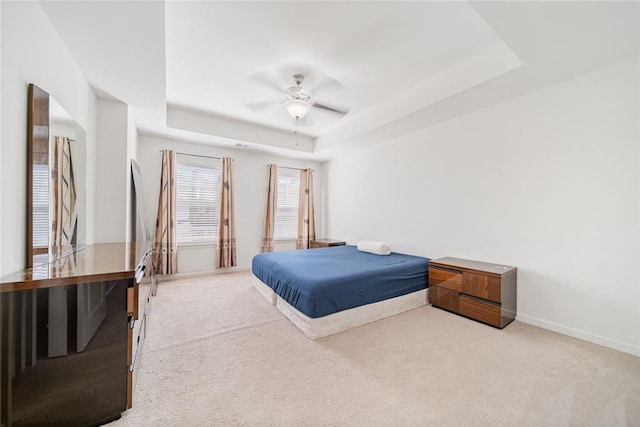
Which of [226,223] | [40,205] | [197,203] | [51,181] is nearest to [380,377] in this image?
[40,205]

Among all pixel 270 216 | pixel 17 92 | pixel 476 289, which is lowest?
pixel 476 289

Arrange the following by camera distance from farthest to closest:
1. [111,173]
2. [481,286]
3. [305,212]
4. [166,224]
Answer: [305,212], [166,224], [111,173], [481,286]

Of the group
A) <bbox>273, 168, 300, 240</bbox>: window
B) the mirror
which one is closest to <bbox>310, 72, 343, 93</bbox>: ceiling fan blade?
the mirror

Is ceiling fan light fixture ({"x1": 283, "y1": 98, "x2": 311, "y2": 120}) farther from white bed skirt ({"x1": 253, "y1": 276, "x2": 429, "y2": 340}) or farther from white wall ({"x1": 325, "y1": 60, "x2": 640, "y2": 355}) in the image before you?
white bed skirt ({"x1": 253, "y1": 276, "x2": 429, "y2": 340})

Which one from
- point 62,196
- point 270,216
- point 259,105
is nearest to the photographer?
point 62,196

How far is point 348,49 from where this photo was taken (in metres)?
2.46

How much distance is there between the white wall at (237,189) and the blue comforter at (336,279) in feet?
5.28

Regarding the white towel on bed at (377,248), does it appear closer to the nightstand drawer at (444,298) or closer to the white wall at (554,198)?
the white wall at (554,198)

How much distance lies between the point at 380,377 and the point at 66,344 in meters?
1.94

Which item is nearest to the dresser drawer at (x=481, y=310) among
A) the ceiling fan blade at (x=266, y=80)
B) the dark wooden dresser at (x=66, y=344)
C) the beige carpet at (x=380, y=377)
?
the beige carpet at (x=380, y=377)

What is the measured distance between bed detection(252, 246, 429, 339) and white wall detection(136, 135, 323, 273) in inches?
68.9

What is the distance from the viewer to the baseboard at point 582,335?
2.20m

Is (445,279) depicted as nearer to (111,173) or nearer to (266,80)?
(266,80)

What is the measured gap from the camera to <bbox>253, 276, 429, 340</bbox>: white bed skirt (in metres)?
2.47
